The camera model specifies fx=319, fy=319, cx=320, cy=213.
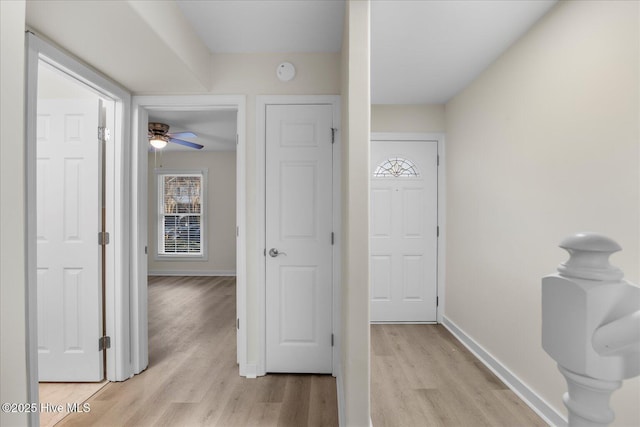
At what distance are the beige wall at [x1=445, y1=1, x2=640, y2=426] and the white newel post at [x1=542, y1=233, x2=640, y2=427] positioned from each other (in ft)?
5.22

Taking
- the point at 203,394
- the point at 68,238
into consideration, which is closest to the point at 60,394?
the point at 203,394

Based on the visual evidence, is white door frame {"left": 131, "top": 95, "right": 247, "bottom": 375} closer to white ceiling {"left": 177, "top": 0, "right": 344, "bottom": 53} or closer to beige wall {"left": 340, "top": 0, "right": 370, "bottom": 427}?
white ceiling {"left": 177, "top": 0, "right": 344, "bottom": 53}

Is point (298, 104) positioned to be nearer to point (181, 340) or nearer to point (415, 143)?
point (415, 143)

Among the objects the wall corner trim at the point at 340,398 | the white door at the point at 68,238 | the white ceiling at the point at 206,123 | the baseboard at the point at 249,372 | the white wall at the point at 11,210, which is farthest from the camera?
the white ceiling at the point at 206,123

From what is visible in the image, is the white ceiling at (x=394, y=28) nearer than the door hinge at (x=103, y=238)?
Yes

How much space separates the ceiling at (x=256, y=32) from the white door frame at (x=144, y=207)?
0.10 m

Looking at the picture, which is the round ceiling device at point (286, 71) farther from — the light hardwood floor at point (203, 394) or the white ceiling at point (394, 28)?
the light hardwood floor at point (203, 394)

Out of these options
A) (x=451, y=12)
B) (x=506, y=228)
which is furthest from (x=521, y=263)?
(x=451, y=12)

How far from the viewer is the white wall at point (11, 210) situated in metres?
0.96

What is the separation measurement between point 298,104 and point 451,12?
3.98 ft

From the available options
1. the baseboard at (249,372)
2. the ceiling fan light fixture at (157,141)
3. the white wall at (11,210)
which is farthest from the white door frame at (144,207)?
the ceiling fan light fixture at (157,141)

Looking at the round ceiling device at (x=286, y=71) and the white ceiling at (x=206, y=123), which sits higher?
the white ceiling at (x=206, y=123)

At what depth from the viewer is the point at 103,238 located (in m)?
2.39

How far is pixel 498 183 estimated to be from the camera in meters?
2.59
